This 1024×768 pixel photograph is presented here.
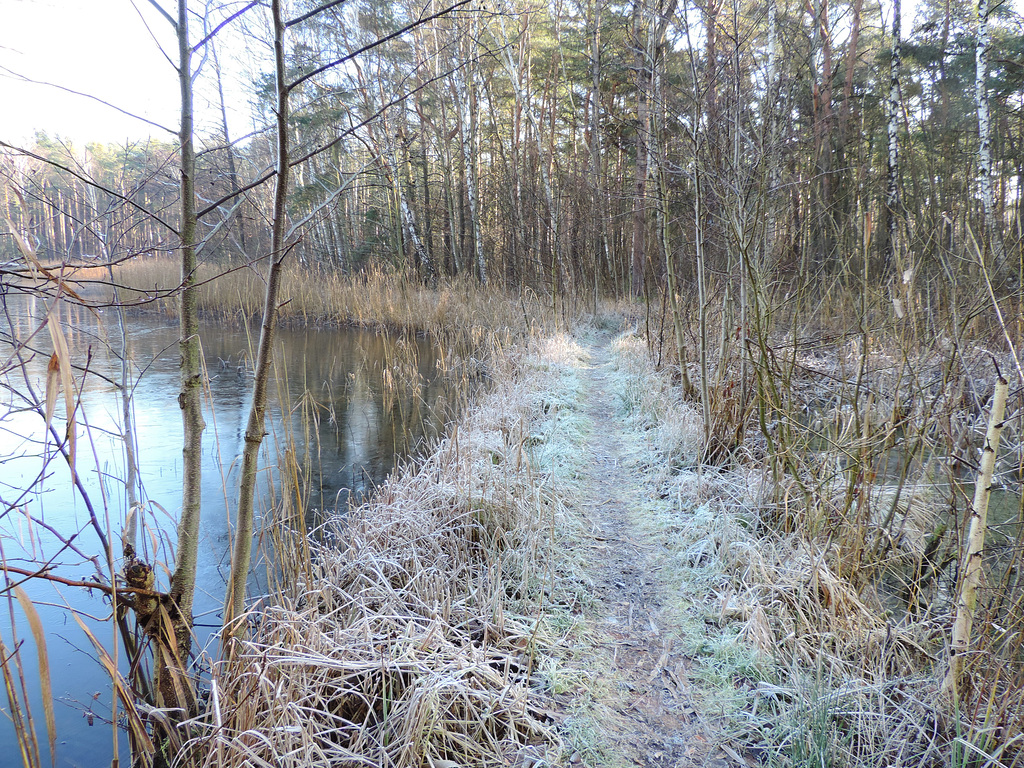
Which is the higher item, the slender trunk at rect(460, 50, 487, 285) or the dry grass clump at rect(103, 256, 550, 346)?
the slender trunk at rect(460, 50, 487, 285)

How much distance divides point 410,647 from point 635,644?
2.93 feet

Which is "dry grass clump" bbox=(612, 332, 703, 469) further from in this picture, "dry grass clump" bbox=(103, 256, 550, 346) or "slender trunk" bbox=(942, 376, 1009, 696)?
"dry grass clump" bbox=(103, 256, 550, 346)

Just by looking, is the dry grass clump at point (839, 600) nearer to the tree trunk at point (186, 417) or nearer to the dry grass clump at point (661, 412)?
the dry grass clump at point (661, 412)

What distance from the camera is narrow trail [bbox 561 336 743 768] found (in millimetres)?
1694

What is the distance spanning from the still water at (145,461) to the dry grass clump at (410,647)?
45cm

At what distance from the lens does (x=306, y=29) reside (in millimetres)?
12734

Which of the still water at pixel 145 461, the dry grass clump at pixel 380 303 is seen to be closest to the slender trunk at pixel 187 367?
the still water at pixel 145 461

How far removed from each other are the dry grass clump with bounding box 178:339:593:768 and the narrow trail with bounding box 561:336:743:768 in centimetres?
23

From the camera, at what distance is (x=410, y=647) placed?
184 centimetres

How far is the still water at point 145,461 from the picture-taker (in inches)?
78.3

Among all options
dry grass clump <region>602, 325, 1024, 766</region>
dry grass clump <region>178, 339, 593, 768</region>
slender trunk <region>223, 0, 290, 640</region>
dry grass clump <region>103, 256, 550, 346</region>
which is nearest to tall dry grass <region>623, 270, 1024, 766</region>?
→ dry grass clump <region>602, 325, 1024, 766</region>

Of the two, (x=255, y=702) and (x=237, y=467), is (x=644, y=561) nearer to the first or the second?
(x=255, y=702)

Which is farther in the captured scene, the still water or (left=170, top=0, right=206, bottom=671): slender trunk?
the still water

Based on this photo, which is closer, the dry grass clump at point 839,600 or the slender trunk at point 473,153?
the dry grass clump at point 839,600
